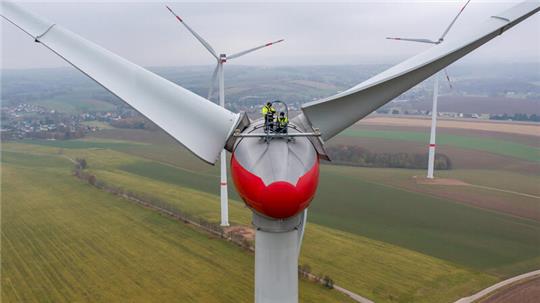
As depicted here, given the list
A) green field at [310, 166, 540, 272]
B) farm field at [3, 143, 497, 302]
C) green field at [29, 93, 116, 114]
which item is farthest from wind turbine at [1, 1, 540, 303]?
green field at [29, 93, 116, 114]

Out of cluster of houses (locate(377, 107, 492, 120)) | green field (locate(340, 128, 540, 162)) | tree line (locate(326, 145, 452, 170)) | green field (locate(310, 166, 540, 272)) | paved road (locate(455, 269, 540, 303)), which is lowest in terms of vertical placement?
paved road (locate(455, 269, 540, 303))

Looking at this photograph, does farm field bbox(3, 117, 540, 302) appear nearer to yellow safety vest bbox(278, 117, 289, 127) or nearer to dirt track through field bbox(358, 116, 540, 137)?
dirt track through field bbox(358, 116, 540, 137)

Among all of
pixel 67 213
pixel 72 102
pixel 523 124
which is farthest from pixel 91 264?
pixel 72 102

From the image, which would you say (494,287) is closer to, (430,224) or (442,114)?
(430,224)

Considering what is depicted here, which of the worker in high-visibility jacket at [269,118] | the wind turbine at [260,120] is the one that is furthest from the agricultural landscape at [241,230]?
the worker in high-visibility jacket at [269,118]

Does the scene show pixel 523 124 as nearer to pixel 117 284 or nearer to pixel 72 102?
pixel 117 284

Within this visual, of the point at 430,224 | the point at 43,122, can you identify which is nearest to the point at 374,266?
the point at 430,224
